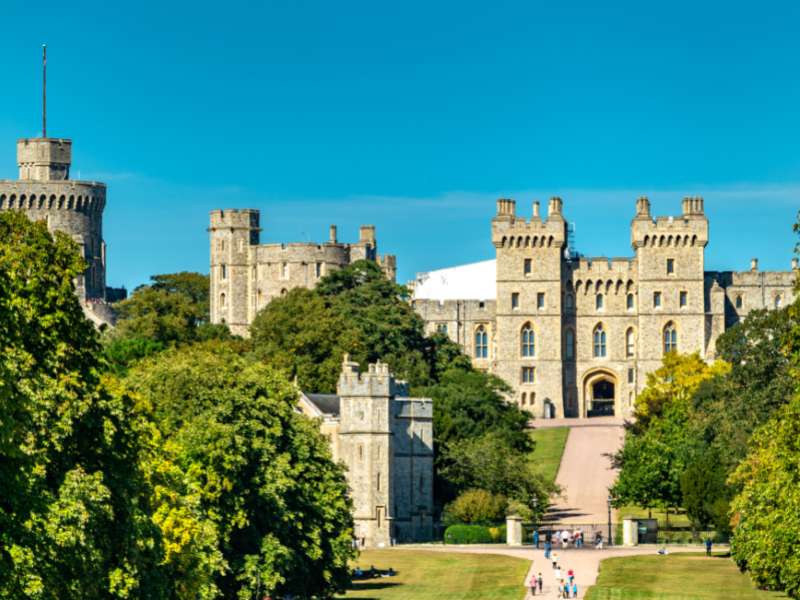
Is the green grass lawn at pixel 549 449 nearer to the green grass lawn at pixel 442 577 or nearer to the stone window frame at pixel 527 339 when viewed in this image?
the stone window frame at pixel 527 339

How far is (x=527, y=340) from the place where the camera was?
4875 inches

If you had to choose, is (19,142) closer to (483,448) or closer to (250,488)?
(483,448)

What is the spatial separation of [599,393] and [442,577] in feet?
199

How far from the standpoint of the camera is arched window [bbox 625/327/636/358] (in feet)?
407

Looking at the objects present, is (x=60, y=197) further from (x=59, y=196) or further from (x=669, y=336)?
(x=669, y=336)

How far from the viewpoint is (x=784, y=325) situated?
270 ft

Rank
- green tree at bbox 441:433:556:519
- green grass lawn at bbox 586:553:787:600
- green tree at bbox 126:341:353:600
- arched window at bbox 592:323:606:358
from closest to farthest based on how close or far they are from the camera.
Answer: green tree at bbox 126:341:353:600
green grass lawn at bbox 586:553:787:600
green tree at bbox 441:433:556:519
arched window at bbox 592:323:606:358

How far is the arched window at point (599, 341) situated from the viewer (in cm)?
12469

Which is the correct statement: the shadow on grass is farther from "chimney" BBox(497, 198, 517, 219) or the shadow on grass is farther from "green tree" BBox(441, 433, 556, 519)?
"chimney" BBox(497, 198, 517, 219)

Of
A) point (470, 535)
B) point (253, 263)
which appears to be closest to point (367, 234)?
point (253, 263)

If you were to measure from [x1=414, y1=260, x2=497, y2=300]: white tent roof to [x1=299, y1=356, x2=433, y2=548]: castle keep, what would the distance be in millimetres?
60204

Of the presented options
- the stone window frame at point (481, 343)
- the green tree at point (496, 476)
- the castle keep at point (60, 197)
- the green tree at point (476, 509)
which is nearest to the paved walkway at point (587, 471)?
the green tree at point (496, 476)

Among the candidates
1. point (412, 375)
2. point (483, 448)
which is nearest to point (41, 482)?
point (483, 448)

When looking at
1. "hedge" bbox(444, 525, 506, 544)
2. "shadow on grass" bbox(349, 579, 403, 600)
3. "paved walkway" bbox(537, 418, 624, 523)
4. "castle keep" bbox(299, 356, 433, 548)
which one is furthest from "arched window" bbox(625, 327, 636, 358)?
"shadow on grass" bbox(349, 579, 403, 600)
